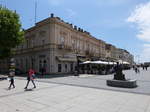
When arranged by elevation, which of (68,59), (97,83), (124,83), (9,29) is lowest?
(97,83)

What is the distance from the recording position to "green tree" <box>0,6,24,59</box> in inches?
917

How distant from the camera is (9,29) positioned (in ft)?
78.0

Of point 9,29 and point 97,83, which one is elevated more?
point 9,29

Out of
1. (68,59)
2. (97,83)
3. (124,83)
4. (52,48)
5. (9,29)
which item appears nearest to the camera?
(124,83)

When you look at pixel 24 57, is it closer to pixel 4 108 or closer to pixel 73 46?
pixel 73 46

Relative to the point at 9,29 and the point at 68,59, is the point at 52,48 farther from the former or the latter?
the point at 9,29

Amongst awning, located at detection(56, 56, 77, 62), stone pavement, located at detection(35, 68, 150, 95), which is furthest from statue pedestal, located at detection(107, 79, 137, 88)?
awning, located at detection(56, 56, 77, 62)

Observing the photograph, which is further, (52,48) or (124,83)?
(52,48)

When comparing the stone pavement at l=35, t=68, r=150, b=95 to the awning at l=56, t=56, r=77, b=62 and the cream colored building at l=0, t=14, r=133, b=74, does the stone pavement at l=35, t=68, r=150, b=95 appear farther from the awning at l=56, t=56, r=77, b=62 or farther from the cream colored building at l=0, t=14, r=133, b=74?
the cream colored building at l=0, t=14, r=133, b=74

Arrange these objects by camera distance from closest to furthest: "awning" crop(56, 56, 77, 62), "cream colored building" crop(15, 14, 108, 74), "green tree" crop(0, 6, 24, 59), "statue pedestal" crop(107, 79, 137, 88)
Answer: "statue pedestal" crop(107, 79, 137, 88) < "green tree" crop(0, 6, 24, 59) < "cream colored building" crop(15, 14, 108, 74) < "awning" crop(56, 56, 77, 62)

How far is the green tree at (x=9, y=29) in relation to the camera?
23281 mm

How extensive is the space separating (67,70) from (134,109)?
27255 mm

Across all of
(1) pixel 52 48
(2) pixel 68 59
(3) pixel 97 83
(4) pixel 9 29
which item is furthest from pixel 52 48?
(3) pixel 97 83

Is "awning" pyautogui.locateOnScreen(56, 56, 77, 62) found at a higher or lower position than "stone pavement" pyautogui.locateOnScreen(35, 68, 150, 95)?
higher
